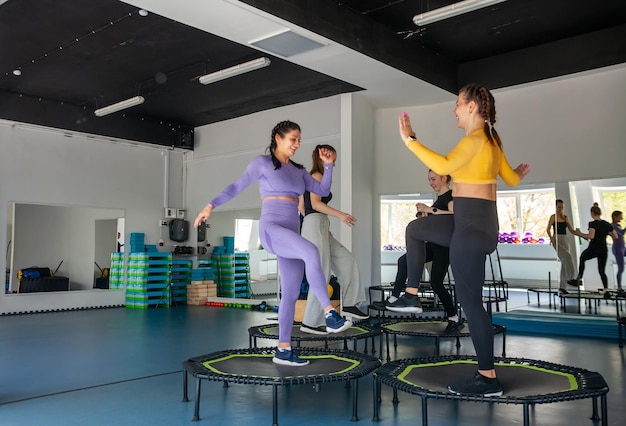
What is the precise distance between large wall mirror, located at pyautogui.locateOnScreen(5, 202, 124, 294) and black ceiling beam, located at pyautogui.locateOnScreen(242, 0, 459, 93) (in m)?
6.67

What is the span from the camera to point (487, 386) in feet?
9.25

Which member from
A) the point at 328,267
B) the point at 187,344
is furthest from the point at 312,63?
the point at 187,344

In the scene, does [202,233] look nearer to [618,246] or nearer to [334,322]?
[618,246]

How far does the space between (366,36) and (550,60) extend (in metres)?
2.67

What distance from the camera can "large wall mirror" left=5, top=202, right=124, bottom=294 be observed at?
983cm

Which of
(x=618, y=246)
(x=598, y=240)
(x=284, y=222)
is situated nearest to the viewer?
(x=284, y=222)

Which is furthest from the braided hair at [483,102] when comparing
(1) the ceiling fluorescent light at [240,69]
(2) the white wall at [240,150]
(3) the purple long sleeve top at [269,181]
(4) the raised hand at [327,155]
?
(2) the white wall at [240,150]

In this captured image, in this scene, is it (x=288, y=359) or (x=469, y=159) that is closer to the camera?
(x=469, y=159)

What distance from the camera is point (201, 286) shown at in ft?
36.8

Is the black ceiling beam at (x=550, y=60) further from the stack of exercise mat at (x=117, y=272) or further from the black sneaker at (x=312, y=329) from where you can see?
the stack of exercise mat at (x=117, y=272)

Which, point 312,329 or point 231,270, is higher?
point 231,270

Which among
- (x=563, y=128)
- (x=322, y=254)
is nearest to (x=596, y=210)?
(x=563, y=128)

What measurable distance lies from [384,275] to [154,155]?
580cm

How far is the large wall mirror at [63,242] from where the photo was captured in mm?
9825
